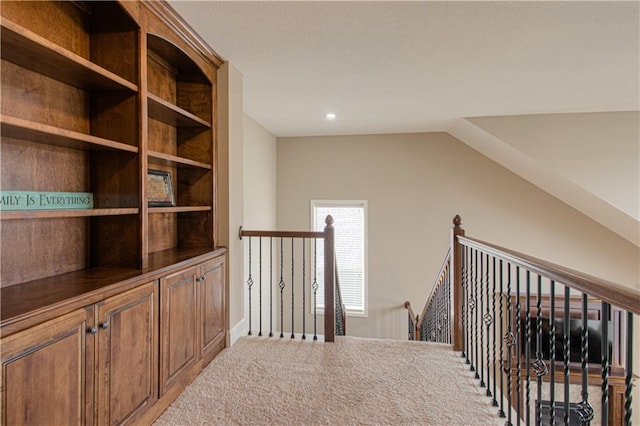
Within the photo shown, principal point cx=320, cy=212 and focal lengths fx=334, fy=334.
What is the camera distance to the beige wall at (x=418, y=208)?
4.82m

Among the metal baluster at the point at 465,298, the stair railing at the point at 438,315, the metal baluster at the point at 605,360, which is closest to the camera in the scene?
the metal baluster at the point at 605,360

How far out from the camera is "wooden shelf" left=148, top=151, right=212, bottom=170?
2028mm

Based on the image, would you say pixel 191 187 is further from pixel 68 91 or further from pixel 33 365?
pixel 33 365

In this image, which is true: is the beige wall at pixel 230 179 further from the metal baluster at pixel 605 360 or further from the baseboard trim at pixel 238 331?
the metal baluster at pixel 605 360

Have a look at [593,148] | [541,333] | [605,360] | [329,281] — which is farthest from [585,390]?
[593,148]

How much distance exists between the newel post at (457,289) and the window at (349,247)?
9.00 ft

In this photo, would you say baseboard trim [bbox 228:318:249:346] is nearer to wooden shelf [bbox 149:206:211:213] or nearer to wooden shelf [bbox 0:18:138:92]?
wooden shelf [bbox 149:206:211:213]

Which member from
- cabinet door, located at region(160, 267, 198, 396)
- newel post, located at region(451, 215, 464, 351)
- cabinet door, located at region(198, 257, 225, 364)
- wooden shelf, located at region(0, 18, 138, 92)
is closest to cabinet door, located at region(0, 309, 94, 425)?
cabinet door, located at region(160, 267, 198, 396)

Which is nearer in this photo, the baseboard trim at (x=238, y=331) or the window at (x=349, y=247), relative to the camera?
the baseboard trim at (x=238, y=331)

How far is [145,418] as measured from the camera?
172 centimetres

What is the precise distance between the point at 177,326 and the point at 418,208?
4.07m

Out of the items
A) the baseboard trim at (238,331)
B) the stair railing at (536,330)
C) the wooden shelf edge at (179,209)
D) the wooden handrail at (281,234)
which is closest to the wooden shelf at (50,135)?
the wooden shelf edge at (179,209)

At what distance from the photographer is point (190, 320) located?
214cm

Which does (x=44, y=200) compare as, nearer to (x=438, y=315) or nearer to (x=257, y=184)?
(x=257, y=184)
